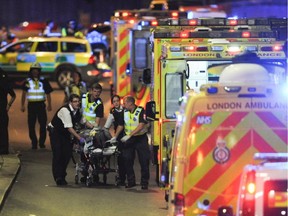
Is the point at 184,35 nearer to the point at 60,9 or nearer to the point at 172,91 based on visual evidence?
the point at 172,91

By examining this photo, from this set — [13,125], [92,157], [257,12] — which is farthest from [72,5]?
[92,157]

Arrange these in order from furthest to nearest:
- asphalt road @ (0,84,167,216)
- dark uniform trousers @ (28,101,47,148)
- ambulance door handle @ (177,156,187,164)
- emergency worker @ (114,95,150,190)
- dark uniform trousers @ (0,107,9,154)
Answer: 1. dark uniform trousers @ (28,101,47,148)
2. dark uniform trousers @ (0,107,9,154)
3. emergency worker @ (114,95,150,190)
4. asphalt road @ (0,84,167,216)
5. ambulance door handle @ (177,156,187,164)

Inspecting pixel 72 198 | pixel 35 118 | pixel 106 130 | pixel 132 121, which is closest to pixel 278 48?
pixel 132 121

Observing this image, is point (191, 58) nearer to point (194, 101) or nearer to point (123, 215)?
point (123, 215)

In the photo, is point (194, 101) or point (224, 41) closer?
point (194, 101)

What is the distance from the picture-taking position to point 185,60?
1141 cm

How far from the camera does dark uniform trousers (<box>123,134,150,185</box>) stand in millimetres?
12594

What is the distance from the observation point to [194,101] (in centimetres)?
698

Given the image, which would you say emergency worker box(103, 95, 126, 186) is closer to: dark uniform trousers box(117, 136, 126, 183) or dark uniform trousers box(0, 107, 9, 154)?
dark uniform trousers box(117, 136, 126, 183)

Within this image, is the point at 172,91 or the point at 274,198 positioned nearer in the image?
the point at 274,198

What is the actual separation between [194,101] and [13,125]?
13914 mm

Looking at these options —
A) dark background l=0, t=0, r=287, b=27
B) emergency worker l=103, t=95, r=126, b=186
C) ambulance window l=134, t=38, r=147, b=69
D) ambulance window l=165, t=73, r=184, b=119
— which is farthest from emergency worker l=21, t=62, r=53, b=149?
dark background l=0, t=0, r=287, b=27

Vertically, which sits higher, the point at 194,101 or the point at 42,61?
the point at 194,101

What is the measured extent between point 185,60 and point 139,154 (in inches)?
75.8
